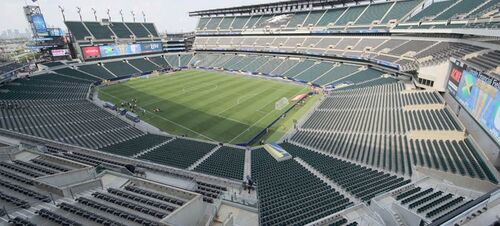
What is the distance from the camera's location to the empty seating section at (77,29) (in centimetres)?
7146

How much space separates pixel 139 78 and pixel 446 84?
67.7 meters

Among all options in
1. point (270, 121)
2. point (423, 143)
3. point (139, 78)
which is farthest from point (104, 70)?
point (423, 143)

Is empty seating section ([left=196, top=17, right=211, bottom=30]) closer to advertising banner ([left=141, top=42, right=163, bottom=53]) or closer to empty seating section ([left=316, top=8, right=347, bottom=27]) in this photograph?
advertising banner ([left=141, top=42, right=163, bottom=53])

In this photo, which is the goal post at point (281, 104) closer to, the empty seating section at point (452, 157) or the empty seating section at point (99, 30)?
the empty seating section at point (452, 157)

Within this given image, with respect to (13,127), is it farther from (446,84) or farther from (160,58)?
(160,58)

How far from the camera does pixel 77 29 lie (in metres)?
73.2

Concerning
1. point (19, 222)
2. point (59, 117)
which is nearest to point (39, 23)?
point (59, 117)

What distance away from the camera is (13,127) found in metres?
28.7

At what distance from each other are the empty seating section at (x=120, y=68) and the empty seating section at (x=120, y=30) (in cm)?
1174

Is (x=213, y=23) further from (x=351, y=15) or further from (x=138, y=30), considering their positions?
(x=351, y=15)

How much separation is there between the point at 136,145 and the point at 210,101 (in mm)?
20710

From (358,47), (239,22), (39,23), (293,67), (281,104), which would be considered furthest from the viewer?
(239,22)

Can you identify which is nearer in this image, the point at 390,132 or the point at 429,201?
the point at 429,201

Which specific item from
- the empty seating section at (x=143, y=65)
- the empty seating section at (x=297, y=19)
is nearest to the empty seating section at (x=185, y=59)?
the empty seating section at (x=143, y=65)
